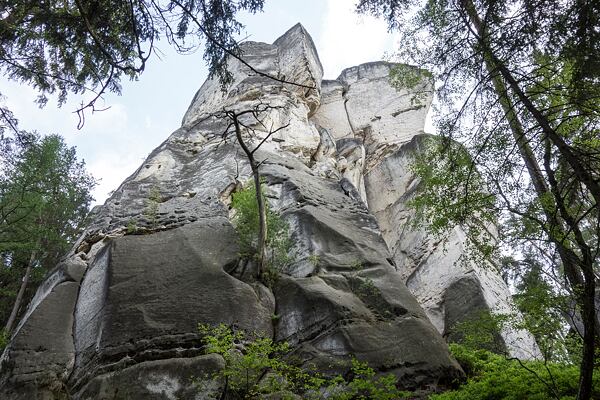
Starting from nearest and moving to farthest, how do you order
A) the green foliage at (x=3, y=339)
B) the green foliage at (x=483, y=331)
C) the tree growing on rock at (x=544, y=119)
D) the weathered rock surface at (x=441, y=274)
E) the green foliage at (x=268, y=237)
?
the tree growing on rock at (x=544, y=119) < the green foliage at (x=483, y=331) < the green foliage at (x=268, y=237) < the green foliage at (x=3, y=339) < the weathered rock surface at (x=441, y=274)

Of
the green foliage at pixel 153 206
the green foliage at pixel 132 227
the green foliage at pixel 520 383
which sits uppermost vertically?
the green foliage at pixel 153 206

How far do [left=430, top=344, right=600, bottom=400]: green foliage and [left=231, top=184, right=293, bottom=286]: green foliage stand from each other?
4.42 m

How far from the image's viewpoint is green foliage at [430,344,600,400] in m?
5.95

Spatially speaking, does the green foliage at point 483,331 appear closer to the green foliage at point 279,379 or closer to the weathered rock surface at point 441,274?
the weathered rock surface at point 441,274

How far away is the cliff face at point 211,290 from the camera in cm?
777

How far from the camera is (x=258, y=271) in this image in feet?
32.0

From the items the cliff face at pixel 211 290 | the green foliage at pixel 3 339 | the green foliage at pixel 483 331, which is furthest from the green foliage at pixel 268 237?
the green foliage at pixel 3 339

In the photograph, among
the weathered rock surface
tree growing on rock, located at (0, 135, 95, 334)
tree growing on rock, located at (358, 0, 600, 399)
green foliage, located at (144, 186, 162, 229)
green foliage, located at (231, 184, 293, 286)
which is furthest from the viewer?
tree growing on rock, located at (0, 135, 95, 334)

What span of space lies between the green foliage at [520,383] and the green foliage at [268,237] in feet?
14.5

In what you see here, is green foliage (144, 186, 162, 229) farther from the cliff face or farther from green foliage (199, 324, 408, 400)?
green foliage (199, 324, 408, 400)

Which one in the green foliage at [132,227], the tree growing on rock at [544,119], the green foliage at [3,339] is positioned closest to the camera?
the tree growing on rock at [544,119]

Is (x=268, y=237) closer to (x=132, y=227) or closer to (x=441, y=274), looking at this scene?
(x=132, y=227)

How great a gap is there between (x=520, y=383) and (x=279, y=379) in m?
3.66

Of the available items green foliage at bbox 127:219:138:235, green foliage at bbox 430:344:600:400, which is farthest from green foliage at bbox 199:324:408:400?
green foliage at bbox 127:219:138:235
